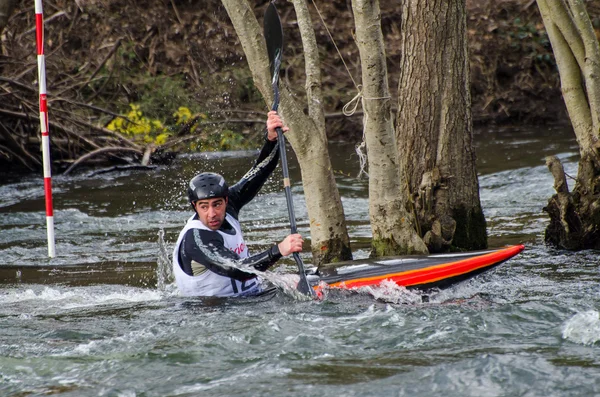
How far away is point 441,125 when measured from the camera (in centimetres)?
711

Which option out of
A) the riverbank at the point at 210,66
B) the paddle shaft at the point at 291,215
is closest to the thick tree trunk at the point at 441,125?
the paddle shaft at the point at 291,215

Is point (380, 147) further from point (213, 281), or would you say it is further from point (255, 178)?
point (213, 281)

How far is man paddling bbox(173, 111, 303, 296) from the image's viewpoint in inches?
228

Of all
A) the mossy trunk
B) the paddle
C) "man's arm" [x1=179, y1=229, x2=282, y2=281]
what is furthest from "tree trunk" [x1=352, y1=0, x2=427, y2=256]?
the mossy trunk

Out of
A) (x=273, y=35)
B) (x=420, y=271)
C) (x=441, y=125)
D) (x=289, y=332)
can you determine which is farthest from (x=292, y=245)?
(x=441, y=125)

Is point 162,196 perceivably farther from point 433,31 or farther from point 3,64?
point 433,31

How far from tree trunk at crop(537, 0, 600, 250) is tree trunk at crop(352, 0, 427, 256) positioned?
5.54 ft

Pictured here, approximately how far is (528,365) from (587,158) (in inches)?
142

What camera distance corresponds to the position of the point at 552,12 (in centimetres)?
766

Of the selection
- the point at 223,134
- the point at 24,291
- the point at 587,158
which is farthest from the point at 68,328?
the point at 223,134

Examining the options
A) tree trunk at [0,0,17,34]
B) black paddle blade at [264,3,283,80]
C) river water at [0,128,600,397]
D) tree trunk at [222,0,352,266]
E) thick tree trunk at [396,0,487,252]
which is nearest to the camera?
river water at [0,128,600,397]

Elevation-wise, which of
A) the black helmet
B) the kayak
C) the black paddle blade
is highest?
the black paddle blade

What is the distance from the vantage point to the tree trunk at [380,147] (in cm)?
629

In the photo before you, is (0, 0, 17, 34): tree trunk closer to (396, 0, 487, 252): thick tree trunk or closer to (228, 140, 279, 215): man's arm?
(228, 140, 279, 215): man's arm
